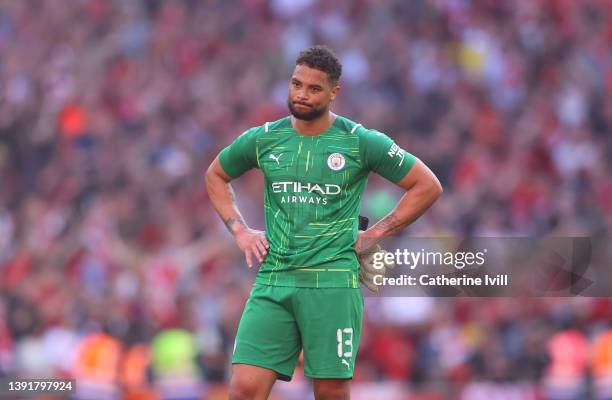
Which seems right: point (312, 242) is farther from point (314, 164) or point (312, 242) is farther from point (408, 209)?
point (408, 209)

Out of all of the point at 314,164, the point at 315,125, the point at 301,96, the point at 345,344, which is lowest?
the point at 345,344

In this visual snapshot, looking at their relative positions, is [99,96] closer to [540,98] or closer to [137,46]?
[137,46]

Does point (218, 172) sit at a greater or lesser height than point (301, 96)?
lesser

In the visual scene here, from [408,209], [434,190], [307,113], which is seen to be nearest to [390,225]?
[408,209]

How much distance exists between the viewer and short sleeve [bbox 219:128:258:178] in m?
7.21

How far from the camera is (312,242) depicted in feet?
22.9

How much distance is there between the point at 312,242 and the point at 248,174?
827 cm

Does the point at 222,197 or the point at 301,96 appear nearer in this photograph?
the point at 301,96

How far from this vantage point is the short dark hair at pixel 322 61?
6969mm

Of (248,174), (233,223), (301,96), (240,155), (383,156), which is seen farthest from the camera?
(248,174)

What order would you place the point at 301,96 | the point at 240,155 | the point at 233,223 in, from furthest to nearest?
1. the point at 233,223
2. the point at 240,155
3. the point at 301,96

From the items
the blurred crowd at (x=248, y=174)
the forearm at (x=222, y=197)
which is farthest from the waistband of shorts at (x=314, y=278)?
the blurred crowd at (x=248, y=174)

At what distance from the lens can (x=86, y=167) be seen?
1582 cm

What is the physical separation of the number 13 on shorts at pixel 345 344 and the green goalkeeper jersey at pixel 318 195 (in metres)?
0.24
